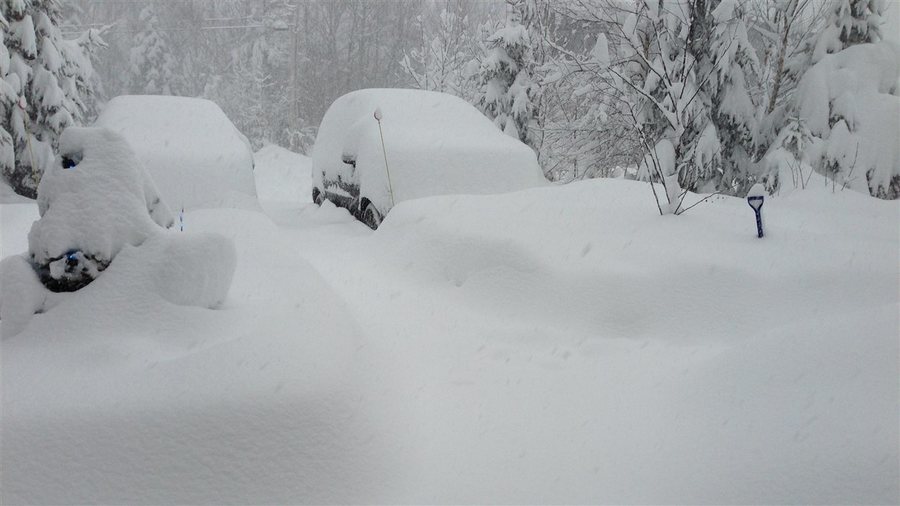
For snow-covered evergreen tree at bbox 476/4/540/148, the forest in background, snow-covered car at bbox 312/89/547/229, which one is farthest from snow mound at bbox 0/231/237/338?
snow-covered evergreen tree at bbox 476/4/540/148

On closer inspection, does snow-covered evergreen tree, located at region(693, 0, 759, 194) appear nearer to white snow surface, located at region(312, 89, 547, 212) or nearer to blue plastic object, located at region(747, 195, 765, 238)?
white snow surface, located at region(312, 89, 547, 212)

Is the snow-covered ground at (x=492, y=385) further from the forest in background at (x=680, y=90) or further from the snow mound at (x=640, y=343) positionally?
the forest in background at (x=680, y=90)

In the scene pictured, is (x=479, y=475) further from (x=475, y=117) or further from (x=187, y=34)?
(x=187, y=34)

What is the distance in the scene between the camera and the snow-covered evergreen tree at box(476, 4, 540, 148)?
1367 centimetres

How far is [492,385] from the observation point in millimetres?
3445

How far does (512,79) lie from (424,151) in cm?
778

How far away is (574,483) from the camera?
2.56 m

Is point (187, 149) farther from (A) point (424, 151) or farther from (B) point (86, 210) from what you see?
(B) point (86, 210)

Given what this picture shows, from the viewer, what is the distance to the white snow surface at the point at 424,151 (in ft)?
24.0

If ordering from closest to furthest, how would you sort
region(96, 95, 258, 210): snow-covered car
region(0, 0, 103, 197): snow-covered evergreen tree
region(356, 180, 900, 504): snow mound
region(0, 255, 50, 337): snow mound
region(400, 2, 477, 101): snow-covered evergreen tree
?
region(356, 180, 900, 504): snow mound
region(0, 255, 50, 337): snow mound
region(96, 95, 258, 210): snow-covered car
region(0, 0, 103, 197): snow-covered evergreen tree
region(400, 2, 477, 101): snow-covered evergreen tree

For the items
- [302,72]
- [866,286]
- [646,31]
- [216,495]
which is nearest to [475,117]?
[646,31]

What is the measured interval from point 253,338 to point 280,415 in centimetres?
45

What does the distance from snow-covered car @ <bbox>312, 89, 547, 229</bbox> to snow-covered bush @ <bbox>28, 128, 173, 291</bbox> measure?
14.7ft

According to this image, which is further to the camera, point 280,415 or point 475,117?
point 475,117
